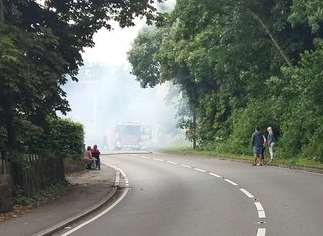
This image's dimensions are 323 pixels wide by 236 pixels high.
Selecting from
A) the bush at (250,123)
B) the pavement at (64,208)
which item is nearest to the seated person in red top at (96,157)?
the pavement at (64,208)

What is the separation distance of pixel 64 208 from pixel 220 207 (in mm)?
3735

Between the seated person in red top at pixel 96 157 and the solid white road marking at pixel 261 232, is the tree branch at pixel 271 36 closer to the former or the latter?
the seated person in red top at pixel 96 157

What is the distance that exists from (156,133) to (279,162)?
10774 centimetres

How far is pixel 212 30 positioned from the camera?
1448 inches

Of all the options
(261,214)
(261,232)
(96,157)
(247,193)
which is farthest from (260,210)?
(96,157)

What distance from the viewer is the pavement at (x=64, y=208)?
11539mm

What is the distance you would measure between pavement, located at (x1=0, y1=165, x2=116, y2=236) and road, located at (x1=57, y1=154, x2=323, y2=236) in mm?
717

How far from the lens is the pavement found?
11539 millimetres

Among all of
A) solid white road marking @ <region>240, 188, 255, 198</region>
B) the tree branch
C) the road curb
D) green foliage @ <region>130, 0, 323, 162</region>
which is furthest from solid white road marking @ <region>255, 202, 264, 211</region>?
the tree branch

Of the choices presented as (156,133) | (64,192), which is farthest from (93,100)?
(64,192)

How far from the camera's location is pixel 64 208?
14469 millimetres

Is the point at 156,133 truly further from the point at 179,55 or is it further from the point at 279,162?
the point at 279,162

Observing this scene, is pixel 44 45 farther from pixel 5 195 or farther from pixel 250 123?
pixel 250 123

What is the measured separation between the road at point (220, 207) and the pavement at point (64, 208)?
2.35 ft
